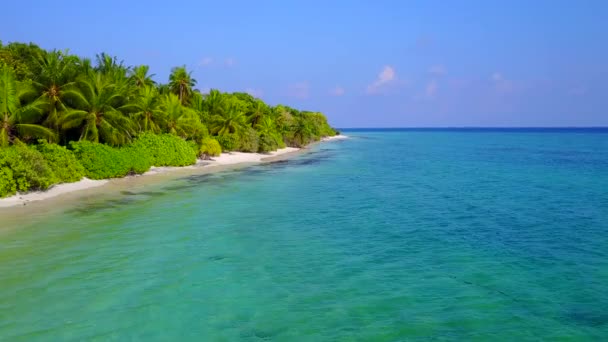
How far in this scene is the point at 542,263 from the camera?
13.6 meters

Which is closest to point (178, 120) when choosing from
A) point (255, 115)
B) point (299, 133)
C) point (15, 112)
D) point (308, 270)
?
point (15, 112)

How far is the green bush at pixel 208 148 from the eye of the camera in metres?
51.1

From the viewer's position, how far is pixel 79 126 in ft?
111

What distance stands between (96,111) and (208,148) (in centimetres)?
1893

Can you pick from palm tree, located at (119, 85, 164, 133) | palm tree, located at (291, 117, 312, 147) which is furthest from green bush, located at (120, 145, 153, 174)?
palm tree, located at (291, 117, 312, 147)

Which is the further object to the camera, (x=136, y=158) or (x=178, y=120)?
(x=178, y=120)

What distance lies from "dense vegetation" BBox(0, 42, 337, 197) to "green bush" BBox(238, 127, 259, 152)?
7026mm

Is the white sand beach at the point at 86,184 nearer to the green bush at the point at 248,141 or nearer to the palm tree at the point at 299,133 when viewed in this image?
the green bush at the point at 248,141

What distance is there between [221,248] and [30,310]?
6.42m

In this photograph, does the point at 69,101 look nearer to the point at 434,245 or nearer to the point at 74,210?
the point at 74,210

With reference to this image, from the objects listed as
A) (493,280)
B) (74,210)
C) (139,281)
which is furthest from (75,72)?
(493,280)

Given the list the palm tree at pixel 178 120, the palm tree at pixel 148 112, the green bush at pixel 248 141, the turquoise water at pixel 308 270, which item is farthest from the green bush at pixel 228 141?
the turquoise water at pixel 308 270

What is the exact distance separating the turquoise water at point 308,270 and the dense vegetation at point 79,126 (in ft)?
18.9

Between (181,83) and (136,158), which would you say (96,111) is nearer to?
(136,158)
